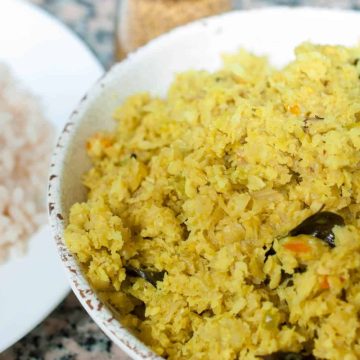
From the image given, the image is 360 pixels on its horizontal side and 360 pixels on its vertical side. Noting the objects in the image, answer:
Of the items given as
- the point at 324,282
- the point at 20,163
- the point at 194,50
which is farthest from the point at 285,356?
the point at 20,163

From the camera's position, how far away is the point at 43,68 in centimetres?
178

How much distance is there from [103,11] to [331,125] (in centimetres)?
123

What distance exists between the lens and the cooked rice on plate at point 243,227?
91 cm

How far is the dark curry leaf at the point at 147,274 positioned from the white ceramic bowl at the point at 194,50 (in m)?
0.20

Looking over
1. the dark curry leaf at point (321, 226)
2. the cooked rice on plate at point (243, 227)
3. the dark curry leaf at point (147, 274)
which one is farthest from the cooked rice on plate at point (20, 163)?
the dark curry leaf at point (321, 226)

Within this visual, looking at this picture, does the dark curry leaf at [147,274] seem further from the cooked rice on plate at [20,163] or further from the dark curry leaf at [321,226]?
the cooked rice on plate at [20,163]

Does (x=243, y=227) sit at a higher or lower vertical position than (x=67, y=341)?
higher

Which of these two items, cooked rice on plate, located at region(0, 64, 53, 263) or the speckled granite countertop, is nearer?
the speckled granite countertop

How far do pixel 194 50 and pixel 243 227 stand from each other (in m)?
0.55

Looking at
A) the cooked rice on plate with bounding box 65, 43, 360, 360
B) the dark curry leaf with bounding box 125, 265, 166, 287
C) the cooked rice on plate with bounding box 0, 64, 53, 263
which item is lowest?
the cooked rice on plate with bounding box 0, 64, 53, 263

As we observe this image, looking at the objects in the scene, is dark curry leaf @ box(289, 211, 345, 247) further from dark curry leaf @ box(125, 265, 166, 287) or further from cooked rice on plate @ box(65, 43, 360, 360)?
dark curry leaf @ box(125, 265, 166, 287)

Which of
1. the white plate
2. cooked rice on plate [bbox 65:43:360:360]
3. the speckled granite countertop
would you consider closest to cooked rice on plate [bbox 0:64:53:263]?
the white plate

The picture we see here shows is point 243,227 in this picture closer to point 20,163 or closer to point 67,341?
point 67,341

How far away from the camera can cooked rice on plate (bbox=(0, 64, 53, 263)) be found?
4.70 ft
